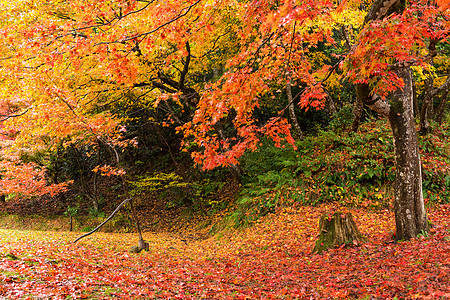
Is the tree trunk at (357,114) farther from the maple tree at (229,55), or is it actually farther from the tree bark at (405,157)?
the tree bark at (405,157)

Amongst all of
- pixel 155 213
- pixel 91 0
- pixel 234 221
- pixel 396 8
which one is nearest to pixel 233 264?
pixel 234 221

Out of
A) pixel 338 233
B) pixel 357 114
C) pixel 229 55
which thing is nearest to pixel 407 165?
pixel 338 233

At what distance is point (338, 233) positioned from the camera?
244 inches

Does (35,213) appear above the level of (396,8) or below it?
below

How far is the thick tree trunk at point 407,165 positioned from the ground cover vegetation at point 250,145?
1.0 inches

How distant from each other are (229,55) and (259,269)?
29.0ft

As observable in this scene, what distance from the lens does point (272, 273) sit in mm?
5441

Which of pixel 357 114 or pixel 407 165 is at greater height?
pixel 357 114

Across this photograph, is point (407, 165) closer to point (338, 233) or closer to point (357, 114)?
point (338, 233)

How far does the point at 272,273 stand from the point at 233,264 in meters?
1.36

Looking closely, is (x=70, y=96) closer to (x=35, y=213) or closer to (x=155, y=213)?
(x=155, y=213)

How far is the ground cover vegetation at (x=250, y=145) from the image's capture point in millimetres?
4188

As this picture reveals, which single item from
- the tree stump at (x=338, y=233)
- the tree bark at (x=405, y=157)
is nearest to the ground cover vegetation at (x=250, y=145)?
Result: the tree bark at (x=405, y=157)

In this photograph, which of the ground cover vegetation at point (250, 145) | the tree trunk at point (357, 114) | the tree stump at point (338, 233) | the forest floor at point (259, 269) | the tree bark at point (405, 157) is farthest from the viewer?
the tree trunk at point (357, 114)
